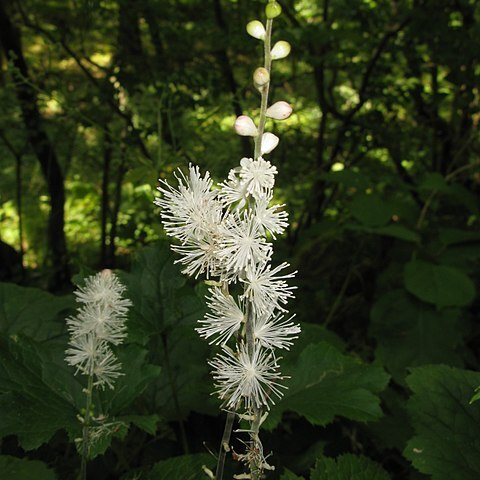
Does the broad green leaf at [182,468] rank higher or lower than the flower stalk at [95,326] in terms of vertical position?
lower

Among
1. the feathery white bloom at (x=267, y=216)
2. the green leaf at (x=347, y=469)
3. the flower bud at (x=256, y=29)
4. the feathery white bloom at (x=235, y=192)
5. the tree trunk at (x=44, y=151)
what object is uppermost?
the tree trunk at (x=44, y=151)

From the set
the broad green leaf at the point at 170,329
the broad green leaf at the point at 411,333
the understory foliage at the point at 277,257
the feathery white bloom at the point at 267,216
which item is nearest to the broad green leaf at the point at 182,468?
the understory foliage at the point at 277,257

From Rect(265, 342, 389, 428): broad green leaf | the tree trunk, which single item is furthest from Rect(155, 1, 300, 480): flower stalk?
the tree trunk

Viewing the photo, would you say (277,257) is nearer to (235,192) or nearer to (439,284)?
(439,284)

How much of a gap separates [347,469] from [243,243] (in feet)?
3.16

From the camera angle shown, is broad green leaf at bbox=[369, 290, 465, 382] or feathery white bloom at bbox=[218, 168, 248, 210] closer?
feathery white bloom at bbox=[218, 168, 248, 210]

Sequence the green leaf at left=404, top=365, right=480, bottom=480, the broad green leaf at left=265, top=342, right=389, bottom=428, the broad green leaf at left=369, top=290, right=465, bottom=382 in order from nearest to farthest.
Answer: the green leaf at left=404, top=365, right=480, bottom=480, the broad green leaf at left=265, top=342, right=389, bottom=428, the broad green leaf at left=369, top=290, right=465, bottom=382

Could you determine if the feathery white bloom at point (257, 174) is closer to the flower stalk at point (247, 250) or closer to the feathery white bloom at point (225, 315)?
the flower stalk at point (247, 250)

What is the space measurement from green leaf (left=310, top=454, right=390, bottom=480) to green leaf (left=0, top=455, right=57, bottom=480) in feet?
2.38

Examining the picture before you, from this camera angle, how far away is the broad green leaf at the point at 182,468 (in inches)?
63.6

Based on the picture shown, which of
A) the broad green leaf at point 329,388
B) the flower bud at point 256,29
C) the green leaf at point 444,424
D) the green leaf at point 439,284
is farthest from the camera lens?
the green leaf at point 439,284

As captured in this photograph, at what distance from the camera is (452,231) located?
3.02m

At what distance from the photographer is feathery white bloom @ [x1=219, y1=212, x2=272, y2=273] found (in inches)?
43.0

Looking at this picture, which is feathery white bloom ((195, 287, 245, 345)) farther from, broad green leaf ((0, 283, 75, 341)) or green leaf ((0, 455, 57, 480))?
broad green leaf ((0, 283, 75, 341))
